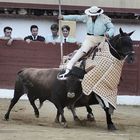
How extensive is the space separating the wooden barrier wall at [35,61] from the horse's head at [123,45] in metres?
4.48

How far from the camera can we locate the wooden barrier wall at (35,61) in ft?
44.9

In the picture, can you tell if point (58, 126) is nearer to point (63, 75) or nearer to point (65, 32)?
point (63, 75)

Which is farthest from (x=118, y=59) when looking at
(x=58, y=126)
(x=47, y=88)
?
(x=58, y=126)

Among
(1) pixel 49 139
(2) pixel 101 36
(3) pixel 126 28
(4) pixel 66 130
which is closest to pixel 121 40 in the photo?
(2) pixel 101 36

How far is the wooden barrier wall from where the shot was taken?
1368cm

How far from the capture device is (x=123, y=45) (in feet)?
29.7

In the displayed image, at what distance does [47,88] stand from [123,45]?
4.71 ft

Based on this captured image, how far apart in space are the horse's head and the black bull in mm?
888

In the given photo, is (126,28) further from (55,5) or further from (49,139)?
(49,139)

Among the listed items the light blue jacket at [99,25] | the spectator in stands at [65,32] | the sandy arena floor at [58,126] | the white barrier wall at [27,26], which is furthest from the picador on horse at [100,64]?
the white barrier wall at [27,26]

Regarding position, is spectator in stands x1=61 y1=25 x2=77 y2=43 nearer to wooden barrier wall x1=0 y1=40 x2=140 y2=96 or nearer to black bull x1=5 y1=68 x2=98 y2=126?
wooden barrier wall x1=0 y1=40 x2=140 y2=96

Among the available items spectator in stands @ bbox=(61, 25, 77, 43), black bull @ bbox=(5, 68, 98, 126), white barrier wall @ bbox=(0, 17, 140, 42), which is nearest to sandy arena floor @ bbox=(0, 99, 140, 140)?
black bull @ bbox=(5, 68, 98, 126)

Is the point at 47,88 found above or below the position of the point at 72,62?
below

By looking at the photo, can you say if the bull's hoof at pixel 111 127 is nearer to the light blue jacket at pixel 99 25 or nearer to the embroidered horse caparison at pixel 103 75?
the embroidered horse caparison at pixel 103 75
